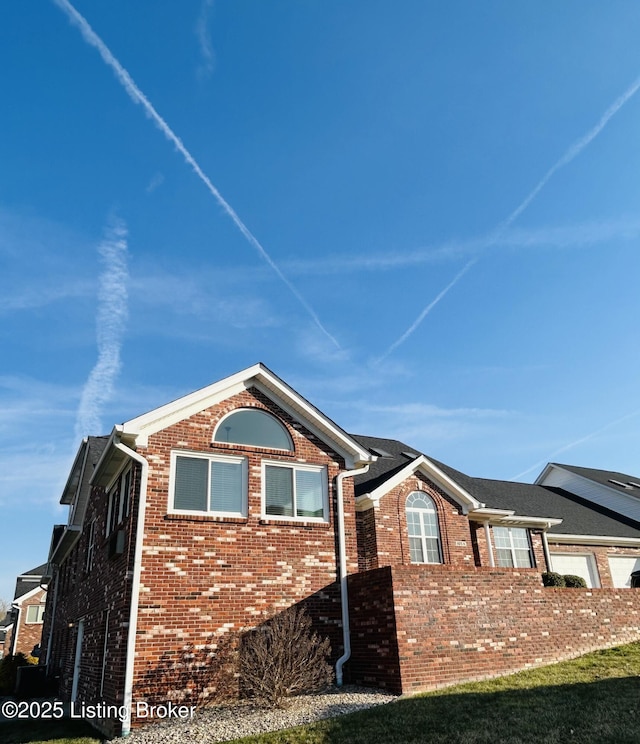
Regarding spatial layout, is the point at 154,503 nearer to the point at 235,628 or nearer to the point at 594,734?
the point at 235,628

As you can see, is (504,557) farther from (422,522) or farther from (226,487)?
(226,487)

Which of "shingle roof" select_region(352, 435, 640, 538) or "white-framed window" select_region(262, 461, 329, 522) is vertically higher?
"shingle roof" select_region(352, 435, 640, 538)

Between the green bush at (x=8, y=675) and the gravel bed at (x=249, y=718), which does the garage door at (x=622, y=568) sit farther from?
the green bush at (x=8, y=675)

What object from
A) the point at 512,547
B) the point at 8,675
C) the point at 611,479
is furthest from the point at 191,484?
the point at 611,479

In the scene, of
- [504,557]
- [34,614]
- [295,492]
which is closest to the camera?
[295,492]

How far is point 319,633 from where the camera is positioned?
1224 cm

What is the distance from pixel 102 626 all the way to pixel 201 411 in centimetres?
512

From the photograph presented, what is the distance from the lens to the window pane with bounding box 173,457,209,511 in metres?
12.0

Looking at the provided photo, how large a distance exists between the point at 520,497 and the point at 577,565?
2997mm

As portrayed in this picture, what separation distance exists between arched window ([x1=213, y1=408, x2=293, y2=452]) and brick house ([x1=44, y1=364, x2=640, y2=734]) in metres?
0.03

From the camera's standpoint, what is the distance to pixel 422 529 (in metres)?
16.1

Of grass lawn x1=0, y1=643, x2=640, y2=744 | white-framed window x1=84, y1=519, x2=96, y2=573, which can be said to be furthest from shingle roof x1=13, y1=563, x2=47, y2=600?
grass lawn x1=0, y1=643, x2=640, y2=744

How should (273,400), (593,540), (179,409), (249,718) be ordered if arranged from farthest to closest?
(593,540), (273,400), (179,409), (249,718)

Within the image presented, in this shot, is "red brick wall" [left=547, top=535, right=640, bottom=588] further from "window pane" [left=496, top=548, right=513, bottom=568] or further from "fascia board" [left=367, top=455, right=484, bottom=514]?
"fascia board" [left=367, top=455, right=484, bottom=514]
